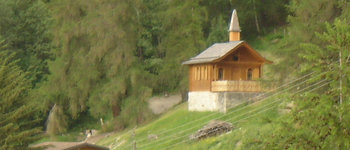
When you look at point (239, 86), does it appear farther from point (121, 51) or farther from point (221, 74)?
point (121, 51)

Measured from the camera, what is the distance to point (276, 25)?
6341cm

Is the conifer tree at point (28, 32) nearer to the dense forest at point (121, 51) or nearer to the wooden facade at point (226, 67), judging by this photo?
the dense forest at point (121, 51)

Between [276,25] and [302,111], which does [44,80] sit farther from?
[302,111]

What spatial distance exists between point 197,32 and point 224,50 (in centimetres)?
785

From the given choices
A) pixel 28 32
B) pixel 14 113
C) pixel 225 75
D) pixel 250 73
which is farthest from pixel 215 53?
pixel 28 32

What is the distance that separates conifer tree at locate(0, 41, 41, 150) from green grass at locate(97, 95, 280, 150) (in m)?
8.06

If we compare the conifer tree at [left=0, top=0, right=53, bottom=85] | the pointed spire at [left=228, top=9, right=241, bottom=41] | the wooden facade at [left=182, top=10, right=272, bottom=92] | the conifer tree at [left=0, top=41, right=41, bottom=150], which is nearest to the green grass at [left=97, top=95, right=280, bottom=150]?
the wooden facade at [left=182, top=10, right=272, bottom=92]

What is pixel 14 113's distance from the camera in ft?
123

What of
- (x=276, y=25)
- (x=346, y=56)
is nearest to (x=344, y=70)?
(x=346, y=56)

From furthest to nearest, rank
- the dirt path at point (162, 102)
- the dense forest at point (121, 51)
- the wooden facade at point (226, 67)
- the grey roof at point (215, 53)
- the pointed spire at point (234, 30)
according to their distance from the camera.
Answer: the dirt path at point (162, 102)
the dense forest at point (121, 51)
the pointed spire at point (234, 30)
the grey roof at point (215, 53)
the wooden facade at point (226, 67)

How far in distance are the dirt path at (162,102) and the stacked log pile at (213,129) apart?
1312 centimetres

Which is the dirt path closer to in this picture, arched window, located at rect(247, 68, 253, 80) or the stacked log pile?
arched window, located at rect(247, 68, 253, 80)

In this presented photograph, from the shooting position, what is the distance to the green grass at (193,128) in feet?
126

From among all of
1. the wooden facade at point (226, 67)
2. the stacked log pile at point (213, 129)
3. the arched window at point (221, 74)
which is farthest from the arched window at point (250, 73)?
the stacked log pile at point (213, 129)
